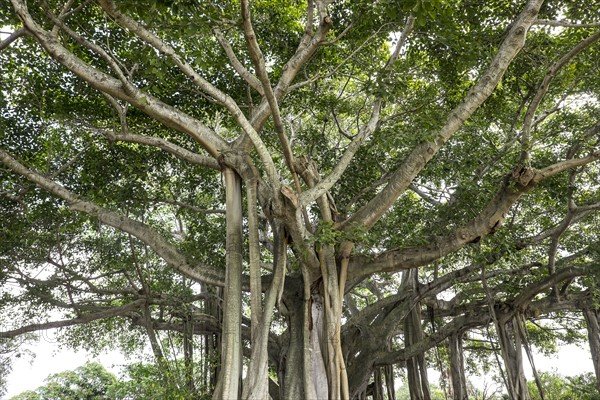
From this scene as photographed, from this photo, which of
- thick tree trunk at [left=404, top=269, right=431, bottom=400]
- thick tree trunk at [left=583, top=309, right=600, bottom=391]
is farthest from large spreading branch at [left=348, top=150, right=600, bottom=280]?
thick tree trunk at [left=583, top=309, right=600, bottom=391]

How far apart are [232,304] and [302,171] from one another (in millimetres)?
1415

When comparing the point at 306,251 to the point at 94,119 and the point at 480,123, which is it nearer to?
the point at 480,123

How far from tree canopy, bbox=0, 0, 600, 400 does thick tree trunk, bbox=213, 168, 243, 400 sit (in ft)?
0.07

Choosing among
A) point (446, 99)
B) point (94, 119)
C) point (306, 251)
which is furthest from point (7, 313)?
point (446, 99)

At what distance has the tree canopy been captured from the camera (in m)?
4.02

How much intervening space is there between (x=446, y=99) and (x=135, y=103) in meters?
3.72

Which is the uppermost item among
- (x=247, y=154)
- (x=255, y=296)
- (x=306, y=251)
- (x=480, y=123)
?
(x=480, y=123)

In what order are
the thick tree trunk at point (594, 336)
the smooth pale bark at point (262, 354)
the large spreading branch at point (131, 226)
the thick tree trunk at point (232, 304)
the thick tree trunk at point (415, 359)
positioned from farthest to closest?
the thick tree trunk at point (415, 359) → the thick tree trunk at point (594, 336) → the large spreading branch at point (131, 226) → the smooth pale bark at point (262, 354) → the thick tree trunk at point (232, 304)

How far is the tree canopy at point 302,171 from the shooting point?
4.02 m

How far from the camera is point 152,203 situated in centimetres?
642

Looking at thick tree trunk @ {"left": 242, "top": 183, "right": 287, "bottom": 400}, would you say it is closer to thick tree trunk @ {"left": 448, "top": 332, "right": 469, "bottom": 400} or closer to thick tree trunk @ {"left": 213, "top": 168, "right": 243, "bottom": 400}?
thick tree trunk @ {"left": 213, "top": 168, "right": 243, "bottom": 400}

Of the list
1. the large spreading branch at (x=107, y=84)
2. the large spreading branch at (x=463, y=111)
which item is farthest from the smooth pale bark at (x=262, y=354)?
the large spreading branch at (x=107, y=84)

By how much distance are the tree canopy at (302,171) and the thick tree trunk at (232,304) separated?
→ 0.02 metres

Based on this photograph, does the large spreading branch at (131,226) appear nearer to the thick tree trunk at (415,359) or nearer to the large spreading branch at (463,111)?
the large spreading branch at (463,111)
